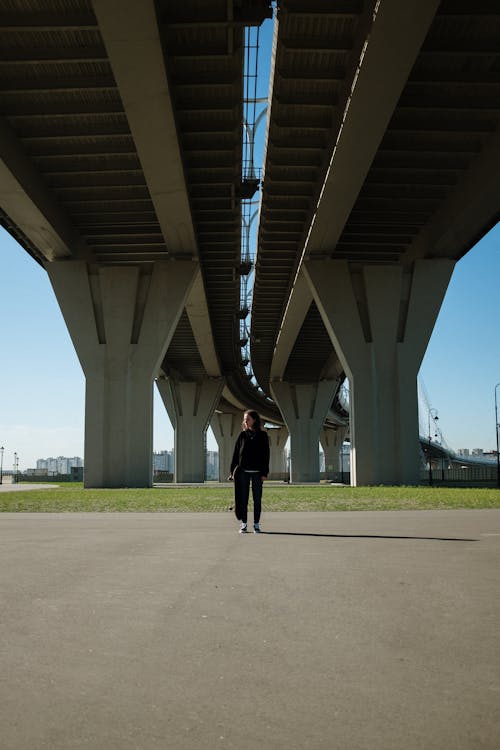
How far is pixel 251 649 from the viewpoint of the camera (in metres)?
3.64

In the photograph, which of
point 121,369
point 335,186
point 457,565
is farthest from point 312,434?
point 457,565

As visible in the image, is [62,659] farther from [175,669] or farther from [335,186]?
[335,186]

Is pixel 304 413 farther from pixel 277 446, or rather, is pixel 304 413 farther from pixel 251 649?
pixel 277 446

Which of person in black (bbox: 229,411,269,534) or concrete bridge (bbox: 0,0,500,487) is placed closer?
person in black (bbox: 229,411,269,534)

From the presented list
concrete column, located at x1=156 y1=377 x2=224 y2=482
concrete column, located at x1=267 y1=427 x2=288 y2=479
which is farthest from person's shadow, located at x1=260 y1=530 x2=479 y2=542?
concrete column, located at x1=267 y1=427 x2=288 y2=479

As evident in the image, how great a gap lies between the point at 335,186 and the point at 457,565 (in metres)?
18.0

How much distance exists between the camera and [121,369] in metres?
30.3

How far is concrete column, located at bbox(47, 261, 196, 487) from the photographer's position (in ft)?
98.6

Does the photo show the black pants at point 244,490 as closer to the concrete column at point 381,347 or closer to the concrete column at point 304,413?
the concrete column at point 381,347

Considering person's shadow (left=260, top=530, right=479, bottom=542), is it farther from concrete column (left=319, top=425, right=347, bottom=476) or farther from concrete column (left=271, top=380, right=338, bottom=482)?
concrete column (left=319, top=425, right=347, bottom=476)

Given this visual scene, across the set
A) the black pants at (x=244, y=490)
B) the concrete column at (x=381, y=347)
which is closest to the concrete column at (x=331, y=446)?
the concrete column at (x=381, y=347)

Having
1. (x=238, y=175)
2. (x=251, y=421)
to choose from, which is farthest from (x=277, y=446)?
(x=251, y=421)

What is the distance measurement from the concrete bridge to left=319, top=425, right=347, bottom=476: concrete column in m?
91.1

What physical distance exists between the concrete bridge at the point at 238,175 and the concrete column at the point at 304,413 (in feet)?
104
